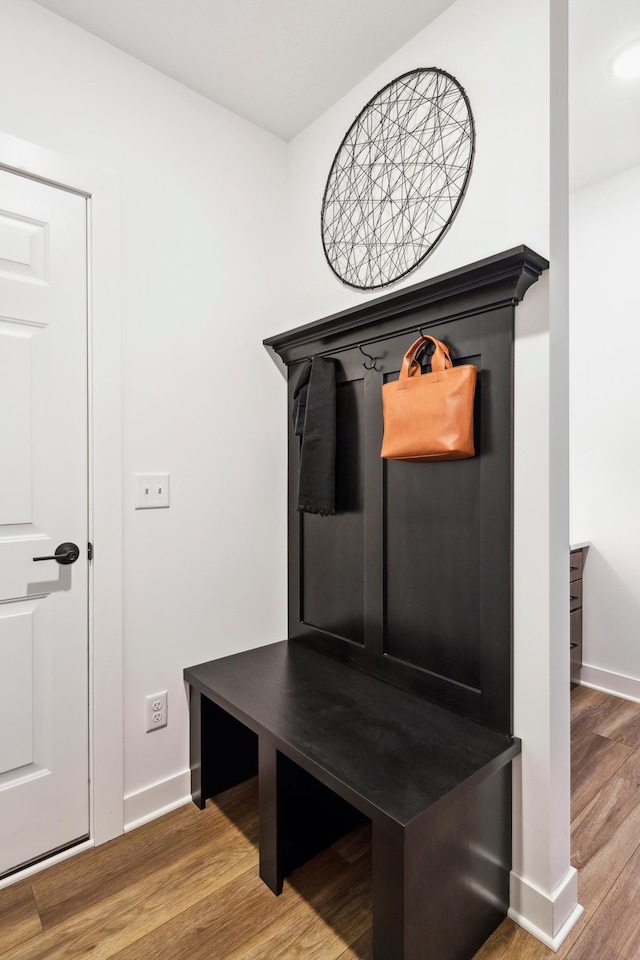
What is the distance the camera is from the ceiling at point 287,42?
1560mm

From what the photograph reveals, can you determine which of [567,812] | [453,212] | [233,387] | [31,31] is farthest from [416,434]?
[31,31]

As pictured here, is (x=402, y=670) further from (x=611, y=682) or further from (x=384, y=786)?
(x=611, y=682)

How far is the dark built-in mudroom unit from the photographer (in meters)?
1.17

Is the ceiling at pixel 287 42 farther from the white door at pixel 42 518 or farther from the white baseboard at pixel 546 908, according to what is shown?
the white baseboard at pixel 546 908

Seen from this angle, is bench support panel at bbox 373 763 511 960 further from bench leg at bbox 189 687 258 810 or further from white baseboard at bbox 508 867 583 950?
bench leg at bbox 189 687 258 810

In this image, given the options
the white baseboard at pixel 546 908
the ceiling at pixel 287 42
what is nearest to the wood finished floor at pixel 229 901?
the white baseboard at pixel 546 908

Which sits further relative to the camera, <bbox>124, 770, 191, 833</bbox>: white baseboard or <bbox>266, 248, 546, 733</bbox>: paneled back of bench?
<bbox>124, 770, 191, 833</bbox>: white baseboard

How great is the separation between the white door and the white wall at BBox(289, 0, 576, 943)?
1.29 meters

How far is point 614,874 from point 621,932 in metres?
0.21

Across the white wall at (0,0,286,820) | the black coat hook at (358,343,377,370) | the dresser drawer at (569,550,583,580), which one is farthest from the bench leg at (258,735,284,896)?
the dresser drawer at (569,550,583,580)

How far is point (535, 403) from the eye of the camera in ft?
4.38

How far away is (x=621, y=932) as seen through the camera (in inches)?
51.8

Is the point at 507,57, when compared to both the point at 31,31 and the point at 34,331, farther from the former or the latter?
the point at 34,331

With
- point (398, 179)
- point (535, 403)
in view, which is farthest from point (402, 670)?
point (398, 179)
